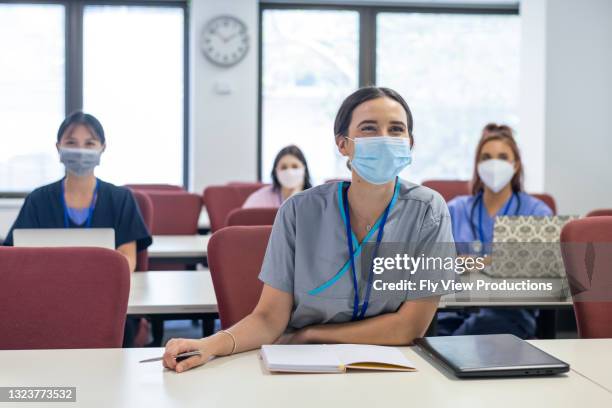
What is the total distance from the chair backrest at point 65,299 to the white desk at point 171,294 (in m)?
0.48

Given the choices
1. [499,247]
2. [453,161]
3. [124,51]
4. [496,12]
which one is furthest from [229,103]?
[499,247]

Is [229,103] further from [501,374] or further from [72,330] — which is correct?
[501,374]

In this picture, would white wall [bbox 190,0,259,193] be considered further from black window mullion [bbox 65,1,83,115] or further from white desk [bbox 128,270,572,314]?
white desk [bbox 128,270,572,314]

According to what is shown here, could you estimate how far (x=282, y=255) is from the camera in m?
1.97

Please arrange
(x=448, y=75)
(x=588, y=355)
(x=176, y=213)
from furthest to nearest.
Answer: (x=448, y=75)
(x=176, y=213)
(x=588, y=355)

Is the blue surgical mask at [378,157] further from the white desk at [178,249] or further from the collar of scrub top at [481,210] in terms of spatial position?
the white desk at [178,249]

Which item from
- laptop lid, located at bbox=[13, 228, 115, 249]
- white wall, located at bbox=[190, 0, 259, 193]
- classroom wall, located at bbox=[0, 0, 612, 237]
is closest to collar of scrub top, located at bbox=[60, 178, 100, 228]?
laptop lid, located at bbox=[13, 228, 115, 249]

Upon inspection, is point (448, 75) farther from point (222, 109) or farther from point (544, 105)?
point (222, 109)

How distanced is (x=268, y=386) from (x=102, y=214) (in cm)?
191

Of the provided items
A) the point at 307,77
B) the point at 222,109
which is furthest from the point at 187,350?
the point at 307,77

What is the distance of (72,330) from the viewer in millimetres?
1886

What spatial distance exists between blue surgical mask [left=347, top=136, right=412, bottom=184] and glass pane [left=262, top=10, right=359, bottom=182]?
5.62 meters

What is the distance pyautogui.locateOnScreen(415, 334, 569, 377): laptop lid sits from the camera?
1.52m

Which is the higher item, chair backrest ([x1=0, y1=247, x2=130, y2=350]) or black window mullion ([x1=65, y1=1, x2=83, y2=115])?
black window mullion ([x1=65, y1=1, x2=83, y2=115])
